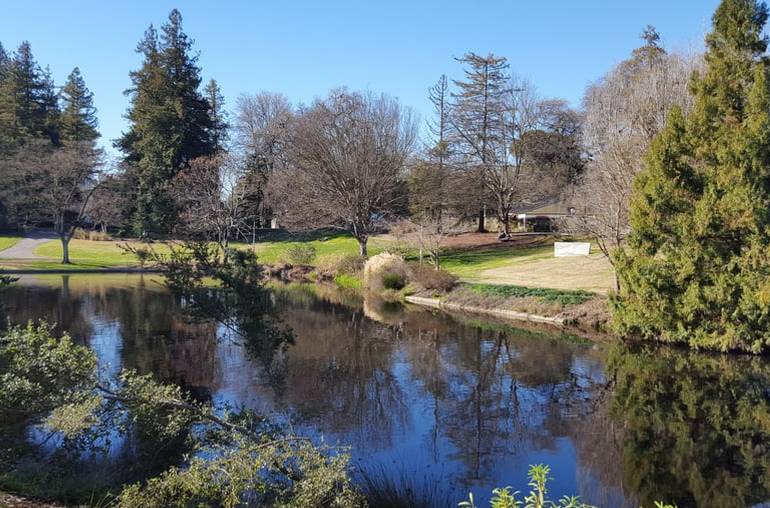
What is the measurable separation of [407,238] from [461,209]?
10.6 meters

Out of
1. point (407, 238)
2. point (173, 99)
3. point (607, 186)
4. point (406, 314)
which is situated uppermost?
point (173, 99)

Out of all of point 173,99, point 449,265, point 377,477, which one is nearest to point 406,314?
point 449,265

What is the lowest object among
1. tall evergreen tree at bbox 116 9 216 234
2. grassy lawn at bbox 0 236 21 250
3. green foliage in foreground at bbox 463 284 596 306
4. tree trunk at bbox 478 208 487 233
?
green foliage in foreground at bbox 463 284 596 306

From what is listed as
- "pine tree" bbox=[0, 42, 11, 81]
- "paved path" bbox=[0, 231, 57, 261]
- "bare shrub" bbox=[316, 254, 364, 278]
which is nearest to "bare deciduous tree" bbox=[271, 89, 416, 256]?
"bare shrub" bbox=[316, 254, 364, 278]

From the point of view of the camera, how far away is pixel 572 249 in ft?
118

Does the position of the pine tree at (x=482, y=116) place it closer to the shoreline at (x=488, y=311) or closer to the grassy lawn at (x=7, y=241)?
the shoreline at (x=488, y=311)

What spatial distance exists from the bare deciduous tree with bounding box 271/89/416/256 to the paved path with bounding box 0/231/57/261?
2129 centimetres

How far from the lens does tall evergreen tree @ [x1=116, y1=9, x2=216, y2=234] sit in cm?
5369

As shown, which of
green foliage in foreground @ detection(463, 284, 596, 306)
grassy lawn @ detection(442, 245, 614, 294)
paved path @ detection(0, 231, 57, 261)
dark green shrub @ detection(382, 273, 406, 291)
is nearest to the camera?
green foliage in foreground @ detection(463, 284, 596, 306)

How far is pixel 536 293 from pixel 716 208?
984cm

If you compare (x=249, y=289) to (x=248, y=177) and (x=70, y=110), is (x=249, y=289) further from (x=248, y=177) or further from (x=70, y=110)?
(x=70, y=110)

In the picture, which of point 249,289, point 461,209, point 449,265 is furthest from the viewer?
point 461,209

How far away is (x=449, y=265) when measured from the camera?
40219mm

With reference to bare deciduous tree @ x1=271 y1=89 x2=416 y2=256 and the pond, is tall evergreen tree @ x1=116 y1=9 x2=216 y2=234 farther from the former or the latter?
the pond
